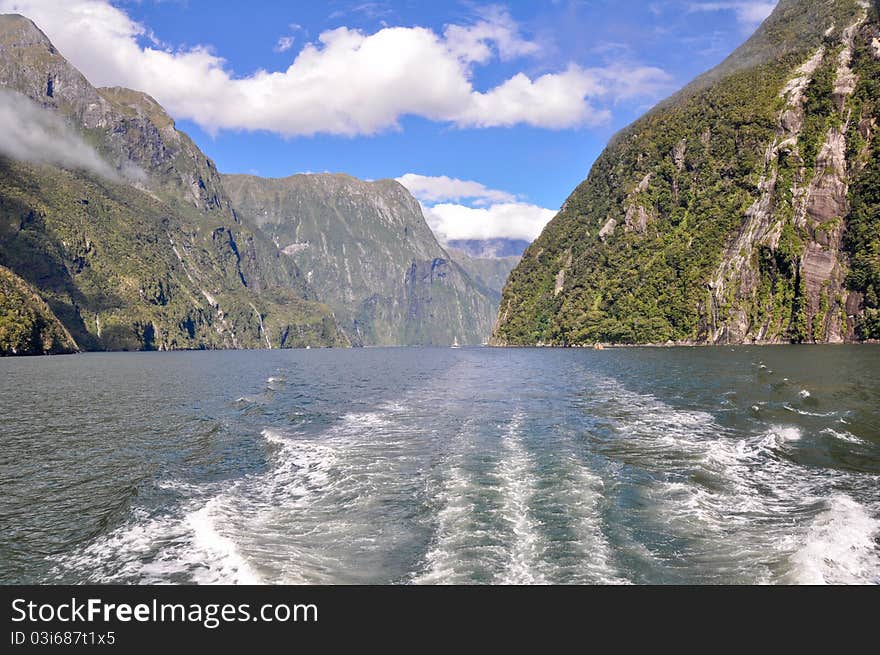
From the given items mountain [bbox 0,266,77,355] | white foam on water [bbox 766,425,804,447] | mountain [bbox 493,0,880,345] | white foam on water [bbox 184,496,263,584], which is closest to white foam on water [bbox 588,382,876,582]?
white foam on water [bbox 766,425,804,447]

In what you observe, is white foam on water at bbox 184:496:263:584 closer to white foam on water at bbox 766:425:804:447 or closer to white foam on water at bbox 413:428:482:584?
white foam on water at bbox 413:428:482:584

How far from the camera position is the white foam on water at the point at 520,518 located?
511 inches

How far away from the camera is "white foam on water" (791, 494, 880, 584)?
40.8ft

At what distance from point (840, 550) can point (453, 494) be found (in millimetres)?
11642

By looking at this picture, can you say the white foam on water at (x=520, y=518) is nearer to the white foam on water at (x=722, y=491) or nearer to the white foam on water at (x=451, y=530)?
the white foam on water at (x=451, y=530)

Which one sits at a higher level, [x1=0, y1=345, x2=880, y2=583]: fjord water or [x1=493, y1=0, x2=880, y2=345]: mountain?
[x1=493, y1=0, x2=880, y2=345]: mountain

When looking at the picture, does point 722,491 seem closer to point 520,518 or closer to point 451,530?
point 520,518

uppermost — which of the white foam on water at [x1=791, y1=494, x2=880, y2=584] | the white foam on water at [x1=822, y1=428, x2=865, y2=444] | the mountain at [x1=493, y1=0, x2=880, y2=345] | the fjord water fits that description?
the mountain at [x1=493, y1=0, x2=880, y2=345]

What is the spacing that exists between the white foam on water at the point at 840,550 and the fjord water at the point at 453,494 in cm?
6

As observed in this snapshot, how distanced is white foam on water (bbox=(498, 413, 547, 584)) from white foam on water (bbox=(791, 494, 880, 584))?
6107mm

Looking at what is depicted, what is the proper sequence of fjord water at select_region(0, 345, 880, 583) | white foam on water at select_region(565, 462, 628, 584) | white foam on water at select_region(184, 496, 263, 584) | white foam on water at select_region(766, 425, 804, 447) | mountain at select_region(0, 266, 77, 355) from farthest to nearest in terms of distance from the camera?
mountain at select_region(0, 266, 77, 355) → white foam on water at select_region(766, 425, 804, 447) → fjord water at select_region(0, 345, 880, 583) → white foam on water at select_region(184, 496, 263, 584) → white foam on water at select_region(565, 462, 628, 584)

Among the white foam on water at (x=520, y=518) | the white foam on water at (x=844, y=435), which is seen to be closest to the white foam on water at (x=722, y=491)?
the white foam on water at (x=844, y=435)
